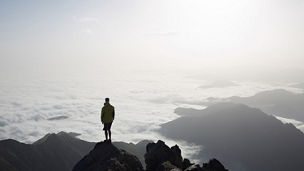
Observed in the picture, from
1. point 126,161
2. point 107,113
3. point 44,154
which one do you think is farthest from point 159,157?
point 44,154

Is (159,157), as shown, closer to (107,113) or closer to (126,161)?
(126,161)

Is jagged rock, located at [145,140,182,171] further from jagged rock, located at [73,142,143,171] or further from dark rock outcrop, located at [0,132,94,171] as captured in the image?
dark rock outcrop, located at [0,132,94,171]

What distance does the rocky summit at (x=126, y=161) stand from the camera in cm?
2330

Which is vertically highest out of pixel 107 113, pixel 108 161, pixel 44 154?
pixel 107 113

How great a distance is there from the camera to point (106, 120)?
27.1m

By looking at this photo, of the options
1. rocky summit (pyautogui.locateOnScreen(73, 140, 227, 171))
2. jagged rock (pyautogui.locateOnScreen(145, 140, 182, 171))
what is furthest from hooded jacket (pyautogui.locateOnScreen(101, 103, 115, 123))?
jagged rock (pyautogui.locateOnScreen(145, 140, 182, 171))

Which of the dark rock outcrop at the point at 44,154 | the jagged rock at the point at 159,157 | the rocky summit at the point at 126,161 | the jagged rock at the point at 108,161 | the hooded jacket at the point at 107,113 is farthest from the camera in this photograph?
the dark rock outcrop at the point at 44,154

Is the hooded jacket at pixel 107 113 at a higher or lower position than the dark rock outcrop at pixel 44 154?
higher

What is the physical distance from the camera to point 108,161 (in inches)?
942

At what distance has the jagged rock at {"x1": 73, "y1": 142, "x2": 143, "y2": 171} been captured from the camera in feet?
77.4

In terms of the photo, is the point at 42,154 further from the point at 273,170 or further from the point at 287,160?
the point at 287,160

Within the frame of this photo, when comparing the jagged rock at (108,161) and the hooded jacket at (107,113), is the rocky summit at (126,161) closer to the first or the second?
the jagged rock at (108,161)

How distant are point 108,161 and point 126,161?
2.39 m

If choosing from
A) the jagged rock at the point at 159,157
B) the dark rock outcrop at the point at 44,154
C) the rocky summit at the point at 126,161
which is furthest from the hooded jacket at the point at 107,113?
the dark rock outcrop at the point at 44,154
